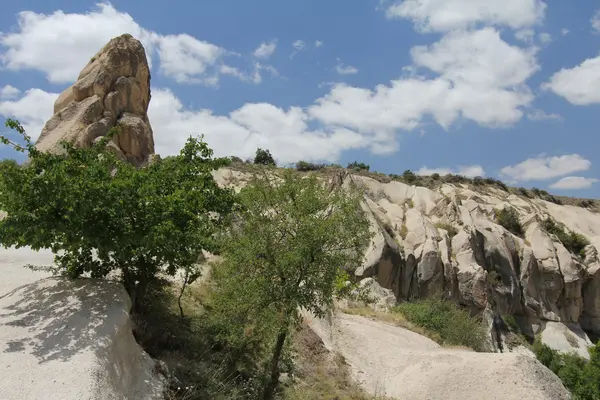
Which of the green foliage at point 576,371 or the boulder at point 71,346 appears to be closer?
the boulder at point 71,346

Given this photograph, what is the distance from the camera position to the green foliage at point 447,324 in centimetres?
2016

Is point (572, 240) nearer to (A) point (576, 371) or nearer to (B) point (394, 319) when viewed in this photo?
(A) point (576, 371)

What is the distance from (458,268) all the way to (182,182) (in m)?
→ 21.3

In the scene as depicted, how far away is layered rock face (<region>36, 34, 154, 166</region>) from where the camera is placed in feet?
86.3

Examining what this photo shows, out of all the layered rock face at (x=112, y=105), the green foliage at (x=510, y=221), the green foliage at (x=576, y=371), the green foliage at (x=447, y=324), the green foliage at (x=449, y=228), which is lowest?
the green foliage at (x=576, y=371)

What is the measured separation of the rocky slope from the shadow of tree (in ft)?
53.1

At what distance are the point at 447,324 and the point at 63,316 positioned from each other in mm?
15480

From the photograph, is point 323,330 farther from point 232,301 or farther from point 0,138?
Result: point 0,138

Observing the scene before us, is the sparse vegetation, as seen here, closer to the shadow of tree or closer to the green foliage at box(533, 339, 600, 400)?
the green foliage at box(533, 339, 600, 400)

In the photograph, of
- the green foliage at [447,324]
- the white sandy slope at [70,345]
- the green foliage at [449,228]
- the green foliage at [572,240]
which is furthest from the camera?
the green foliage at [572,240]

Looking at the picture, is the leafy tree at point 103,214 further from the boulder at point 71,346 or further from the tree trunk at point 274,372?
the tree trunk at point 274,372

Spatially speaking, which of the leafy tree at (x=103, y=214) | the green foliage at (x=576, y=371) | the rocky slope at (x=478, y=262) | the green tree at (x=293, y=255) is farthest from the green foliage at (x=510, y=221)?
the leafy tree at (x=103, y=214)

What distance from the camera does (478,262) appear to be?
31.7 m

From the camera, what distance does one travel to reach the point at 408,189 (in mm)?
38969
